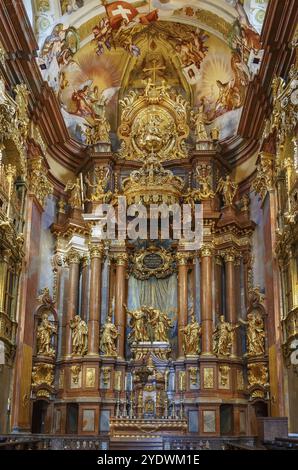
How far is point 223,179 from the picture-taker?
2850 cm

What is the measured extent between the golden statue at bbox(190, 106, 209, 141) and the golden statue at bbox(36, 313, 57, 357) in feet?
34.5

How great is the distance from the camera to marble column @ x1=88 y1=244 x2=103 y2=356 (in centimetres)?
2562

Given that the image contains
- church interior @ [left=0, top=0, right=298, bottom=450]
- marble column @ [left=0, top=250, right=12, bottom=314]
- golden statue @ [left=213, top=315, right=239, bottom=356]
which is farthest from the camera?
golden statue @ [left=213, top=315, right=239, bottom=356]

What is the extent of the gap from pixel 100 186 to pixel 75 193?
1.15 m

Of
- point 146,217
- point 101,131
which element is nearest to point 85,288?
point 146,217

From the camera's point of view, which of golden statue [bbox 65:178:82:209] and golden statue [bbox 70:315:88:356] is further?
golden statue [bbox 65:178:82:209]

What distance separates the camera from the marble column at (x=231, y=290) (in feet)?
84.6

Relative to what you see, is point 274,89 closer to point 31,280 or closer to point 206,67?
point 206,67

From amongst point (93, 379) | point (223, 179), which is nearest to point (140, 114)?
point (223, 179)

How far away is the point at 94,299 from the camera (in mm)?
26328

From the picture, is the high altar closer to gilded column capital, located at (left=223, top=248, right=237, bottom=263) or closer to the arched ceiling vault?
gilded column capital, located at (left=223, top=248, right=237, bottom=263)

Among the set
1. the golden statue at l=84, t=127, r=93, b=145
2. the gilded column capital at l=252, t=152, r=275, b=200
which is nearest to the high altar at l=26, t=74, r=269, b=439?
the golden statue at l=84, t=127, r=93, b=145

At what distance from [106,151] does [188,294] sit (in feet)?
24.4

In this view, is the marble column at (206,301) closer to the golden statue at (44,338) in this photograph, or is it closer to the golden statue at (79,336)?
the golden statue at (79,336)
